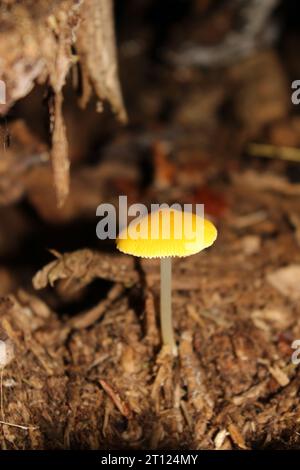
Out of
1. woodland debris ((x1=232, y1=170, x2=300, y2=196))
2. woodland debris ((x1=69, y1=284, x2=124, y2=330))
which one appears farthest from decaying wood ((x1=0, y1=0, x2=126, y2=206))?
woodland debris ((x1=232, y1=170, x2=300, y2=196))

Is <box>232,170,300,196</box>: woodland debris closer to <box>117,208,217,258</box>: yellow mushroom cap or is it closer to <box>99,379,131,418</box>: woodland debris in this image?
<box>117,208,217,258</box>: yellow mushroom cap

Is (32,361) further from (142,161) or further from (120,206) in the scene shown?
(142,161)

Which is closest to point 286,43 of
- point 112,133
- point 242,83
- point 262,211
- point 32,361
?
point 242,83

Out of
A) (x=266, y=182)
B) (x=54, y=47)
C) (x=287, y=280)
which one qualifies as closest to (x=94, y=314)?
(x=287, y=280)

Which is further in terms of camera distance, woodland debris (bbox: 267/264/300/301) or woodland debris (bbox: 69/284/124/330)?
woodland debris (bbox: 267/264/300/301)

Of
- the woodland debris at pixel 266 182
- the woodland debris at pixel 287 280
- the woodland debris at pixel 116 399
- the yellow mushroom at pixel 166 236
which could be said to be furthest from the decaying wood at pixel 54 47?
the woodland debris at pixel 266 182

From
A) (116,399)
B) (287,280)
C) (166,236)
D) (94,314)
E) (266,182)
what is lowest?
(116,399)

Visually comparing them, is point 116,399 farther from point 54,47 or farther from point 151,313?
point 54,47

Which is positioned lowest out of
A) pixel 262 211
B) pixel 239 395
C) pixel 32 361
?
pixel 239 395
